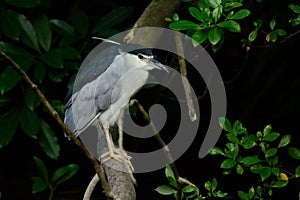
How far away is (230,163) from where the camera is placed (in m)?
1.95

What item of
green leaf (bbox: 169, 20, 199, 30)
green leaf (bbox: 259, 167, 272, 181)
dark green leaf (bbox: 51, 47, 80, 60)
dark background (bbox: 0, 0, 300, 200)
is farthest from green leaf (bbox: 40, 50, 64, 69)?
green leaf (bbox: 259, 167, 272, 181)

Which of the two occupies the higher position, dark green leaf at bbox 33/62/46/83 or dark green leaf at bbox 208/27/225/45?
dark green leaf at bbox 208/27/225/45

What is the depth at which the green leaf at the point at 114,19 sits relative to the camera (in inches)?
122

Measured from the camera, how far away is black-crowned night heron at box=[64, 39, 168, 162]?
2447 millimetres

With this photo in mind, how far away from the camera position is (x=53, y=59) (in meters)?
→ 2.92

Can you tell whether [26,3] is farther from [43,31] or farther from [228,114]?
[228,114]

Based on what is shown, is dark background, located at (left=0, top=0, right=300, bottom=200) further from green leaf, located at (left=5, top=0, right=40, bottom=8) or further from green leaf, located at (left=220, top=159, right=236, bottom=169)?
green leaf, located at (left=220, top=159, right=236, bottom=169)

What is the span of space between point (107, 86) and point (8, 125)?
73 cm

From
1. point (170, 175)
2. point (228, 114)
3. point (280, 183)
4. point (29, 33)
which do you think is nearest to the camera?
point (170, 175)

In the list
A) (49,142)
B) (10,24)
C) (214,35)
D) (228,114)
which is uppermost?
(214,35)

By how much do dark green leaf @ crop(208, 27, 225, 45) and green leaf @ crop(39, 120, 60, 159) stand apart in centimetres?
140

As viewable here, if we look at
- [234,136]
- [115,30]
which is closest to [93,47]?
[115,30]

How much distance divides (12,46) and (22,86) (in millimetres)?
214

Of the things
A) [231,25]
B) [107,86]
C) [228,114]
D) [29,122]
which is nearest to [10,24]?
[29,122]
